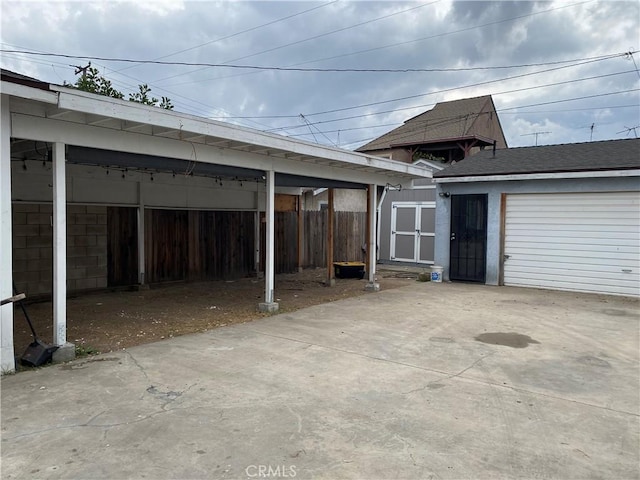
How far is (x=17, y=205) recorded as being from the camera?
8.42m

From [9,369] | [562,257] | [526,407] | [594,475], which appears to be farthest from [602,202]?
[9,369]

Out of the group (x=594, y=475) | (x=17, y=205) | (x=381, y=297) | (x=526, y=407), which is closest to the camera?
(x=594, y=475)

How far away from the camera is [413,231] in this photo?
15.5 meters

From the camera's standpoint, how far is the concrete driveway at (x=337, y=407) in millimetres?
2945

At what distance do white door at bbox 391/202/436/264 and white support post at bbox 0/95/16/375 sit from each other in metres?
12.5

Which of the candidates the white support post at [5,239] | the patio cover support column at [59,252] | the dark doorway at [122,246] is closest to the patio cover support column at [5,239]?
the white support post at [5,239]

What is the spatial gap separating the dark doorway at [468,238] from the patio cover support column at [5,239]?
10372 millimetres

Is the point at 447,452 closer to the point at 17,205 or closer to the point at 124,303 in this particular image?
the point at 124,303

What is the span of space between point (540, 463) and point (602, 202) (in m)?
9.14

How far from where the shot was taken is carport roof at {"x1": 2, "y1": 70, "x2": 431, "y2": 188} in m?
4.64

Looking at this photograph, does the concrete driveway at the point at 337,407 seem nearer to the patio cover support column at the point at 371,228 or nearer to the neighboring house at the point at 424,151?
the patio cover support column at the point at 371,228

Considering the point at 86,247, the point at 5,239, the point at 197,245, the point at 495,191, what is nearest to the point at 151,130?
the point at 5,239

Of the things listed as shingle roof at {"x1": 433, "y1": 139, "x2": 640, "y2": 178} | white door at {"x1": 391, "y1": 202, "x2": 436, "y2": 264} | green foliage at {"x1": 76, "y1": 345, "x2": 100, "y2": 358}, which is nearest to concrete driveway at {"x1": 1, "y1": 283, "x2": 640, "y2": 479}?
green foliage at {"x1": 76, "y1": 345, "x2": 100, "y2": 358}

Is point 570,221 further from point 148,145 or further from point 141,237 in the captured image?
point 141,237
